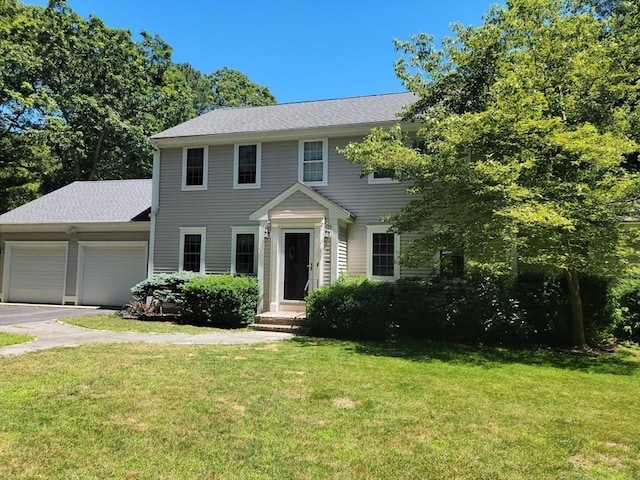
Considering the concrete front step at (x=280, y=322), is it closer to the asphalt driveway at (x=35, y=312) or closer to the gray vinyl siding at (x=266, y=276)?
the gray vinyl siding at (x=266, y=276)

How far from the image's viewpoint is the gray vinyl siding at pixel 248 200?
42.4 feet

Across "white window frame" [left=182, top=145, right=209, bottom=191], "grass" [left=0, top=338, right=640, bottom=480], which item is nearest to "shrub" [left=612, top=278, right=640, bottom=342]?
"grass" [left=0, top=338, right=640, bottom=480]

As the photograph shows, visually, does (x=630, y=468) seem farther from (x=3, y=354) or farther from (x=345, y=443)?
(x=3, y=354)

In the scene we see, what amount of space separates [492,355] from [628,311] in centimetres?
444

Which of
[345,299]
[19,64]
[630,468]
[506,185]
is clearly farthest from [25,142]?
[630,468]

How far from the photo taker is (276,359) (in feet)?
24.8

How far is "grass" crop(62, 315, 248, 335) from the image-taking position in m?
10.9

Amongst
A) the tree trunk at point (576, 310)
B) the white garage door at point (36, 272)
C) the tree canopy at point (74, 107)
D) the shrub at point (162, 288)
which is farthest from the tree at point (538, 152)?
the tree canopy at point (74, 107)

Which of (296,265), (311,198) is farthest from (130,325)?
(311,198)

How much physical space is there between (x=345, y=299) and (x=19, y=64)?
21236 mm

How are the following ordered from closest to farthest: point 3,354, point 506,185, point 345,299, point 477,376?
1. point 477,376
2. point 3,354
3. point 506,185
4. point 345,299

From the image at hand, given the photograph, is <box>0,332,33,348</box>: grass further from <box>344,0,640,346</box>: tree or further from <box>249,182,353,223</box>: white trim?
<box>344,0,640,346</box>: tree

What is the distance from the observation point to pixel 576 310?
30.8ft

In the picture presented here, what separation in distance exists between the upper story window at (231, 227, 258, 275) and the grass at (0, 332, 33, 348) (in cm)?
590
